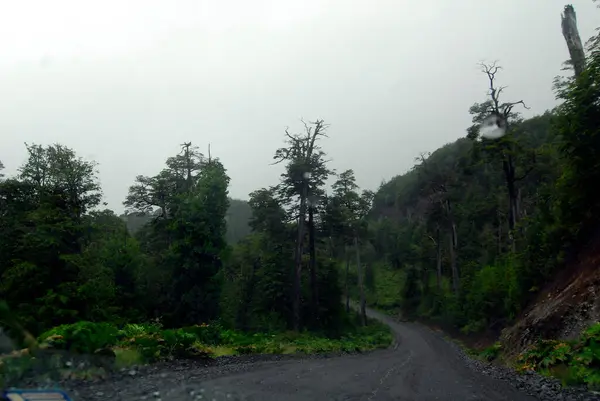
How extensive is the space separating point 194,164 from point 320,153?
39.4ft

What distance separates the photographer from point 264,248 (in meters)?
37.1

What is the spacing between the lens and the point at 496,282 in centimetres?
2811

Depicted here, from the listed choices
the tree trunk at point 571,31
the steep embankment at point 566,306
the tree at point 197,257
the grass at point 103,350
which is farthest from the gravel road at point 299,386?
the tree trunk at point 571,31

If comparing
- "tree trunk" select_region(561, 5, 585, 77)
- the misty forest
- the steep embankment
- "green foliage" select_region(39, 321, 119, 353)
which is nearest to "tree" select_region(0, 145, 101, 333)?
the misty forest

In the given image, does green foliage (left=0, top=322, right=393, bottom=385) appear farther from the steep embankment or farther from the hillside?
the hillside

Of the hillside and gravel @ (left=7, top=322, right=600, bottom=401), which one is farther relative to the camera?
the hillside

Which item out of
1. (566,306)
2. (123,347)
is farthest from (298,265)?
(123,347)

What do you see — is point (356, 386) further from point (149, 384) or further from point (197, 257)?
point (197, 257)

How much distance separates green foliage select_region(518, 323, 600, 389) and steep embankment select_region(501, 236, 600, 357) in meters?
1.11

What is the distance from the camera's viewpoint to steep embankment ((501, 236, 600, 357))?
14823mm

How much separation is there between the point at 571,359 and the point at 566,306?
178 inches

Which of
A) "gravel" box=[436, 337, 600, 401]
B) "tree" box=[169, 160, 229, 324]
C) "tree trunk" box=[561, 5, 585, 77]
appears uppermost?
"tree trunk" box=[561, 5, 585, 77]

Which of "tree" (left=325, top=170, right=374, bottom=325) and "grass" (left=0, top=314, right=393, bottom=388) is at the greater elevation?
"tree" (left=325, top=170, right=374, bottom=325)

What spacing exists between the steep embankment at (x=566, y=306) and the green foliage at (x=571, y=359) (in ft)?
3.64
